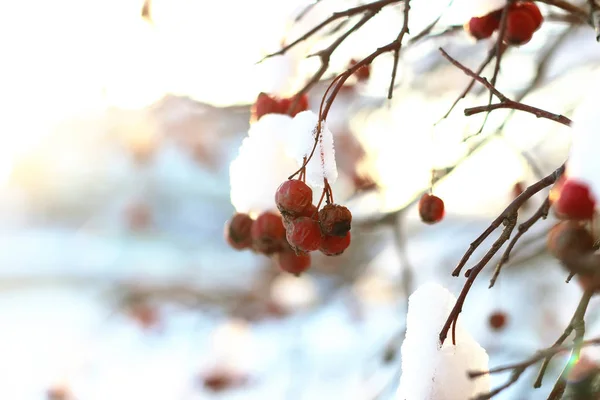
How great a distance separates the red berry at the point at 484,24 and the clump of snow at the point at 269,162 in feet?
0.87

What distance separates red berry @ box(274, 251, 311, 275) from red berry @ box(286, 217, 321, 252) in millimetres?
154

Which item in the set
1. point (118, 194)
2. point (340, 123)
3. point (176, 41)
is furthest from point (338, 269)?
point (118, 194)

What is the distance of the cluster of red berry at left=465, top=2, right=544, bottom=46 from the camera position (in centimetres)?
76

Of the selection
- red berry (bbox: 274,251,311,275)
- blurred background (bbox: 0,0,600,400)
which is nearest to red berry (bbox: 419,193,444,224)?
blurred background (bbox: 0,0,600,400)

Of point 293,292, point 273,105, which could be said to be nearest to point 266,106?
point 273,105

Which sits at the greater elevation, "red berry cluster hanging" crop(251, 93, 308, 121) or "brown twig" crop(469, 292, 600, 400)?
"red berry cluster hanging" crop(251, 93, 308, 121)

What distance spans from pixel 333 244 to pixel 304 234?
51 mm

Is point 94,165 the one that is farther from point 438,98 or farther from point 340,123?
point 438,98

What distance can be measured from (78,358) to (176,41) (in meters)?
2.45

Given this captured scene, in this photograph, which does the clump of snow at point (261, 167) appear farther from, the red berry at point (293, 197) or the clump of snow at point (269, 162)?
the red berry at point (293, 197)

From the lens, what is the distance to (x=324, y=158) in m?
0.72

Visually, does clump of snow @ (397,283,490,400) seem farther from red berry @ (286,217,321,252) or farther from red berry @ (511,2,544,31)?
red berry @ (511,2,544,31)

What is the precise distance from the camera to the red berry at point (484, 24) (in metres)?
0.77

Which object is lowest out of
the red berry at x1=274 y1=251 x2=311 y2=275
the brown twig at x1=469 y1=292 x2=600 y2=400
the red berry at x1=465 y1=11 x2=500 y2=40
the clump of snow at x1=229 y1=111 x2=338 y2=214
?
the brown twig at x1=469 y1=292 x2=600 y2=400
